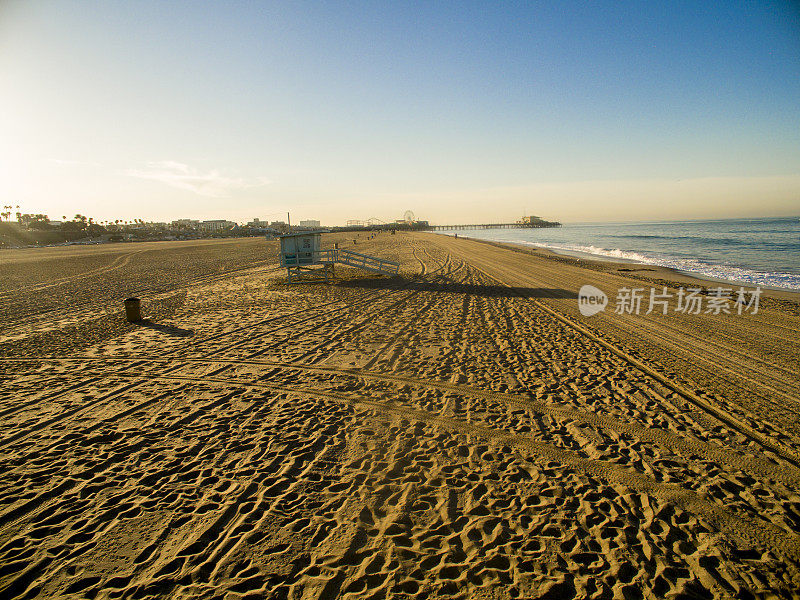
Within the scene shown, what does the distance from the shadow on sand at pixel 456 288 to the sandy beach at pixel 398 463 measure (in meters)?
5.28

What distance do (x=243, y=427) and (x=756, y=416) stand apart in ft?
25.5

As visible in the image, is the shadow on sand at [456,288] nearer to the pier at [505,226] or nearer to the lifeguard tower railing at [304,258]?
the lifeguard tower railing at [304,258]

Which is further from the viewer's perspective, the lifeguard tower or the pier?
the pier

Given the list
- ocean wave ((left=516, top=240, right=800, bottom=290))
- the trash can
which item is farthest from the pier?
the trash can

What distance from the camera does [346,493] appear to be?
3.84 m

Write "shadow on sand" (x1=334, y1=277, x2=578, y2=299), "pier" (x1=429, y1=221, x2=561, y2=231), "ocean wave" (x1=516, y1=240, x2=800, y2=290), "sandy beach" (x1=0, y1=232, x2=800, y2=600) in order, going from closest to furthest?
"sandy beach" (x1=0, y1=232, x2=800, y2=600), "shadow on sand" (x1=334, y1=277, x2=578, y2=299), "ocean wave" (x1=516, y1=240, x2=800, y2=290), "pier" (x1=429, y1=221, x2=561, y2=231)

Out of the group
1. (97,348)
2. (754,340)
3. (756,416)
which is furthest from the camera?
(754,340)

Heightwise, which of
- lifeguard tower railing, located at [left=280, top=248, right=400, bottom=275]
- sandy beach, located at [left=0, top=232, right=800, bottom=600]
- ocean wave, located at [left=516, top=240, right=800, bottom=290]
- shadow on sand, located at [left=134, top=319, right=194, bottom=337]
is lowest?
ocean wave, located at [left=516, top=240, right=800, bottom=290]

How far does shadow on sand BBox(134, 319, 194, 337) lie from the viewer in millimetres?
9313

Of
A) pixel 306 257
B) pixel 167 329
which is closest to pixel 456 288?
pixel 306 257

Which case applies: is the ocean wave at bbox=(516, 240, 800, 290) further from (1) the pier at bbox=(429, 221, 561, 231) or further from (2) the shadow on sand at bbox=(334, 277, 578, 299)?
(1) the pier at bbox=(429, 221, 561, 231)

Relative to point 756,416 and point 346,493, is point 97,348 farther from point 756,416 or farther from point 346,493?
point 756,416

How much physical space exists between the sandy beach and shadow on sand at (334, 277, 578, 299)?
5.28m

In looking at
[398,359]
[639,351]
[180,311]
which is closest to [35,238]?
[180,311]
